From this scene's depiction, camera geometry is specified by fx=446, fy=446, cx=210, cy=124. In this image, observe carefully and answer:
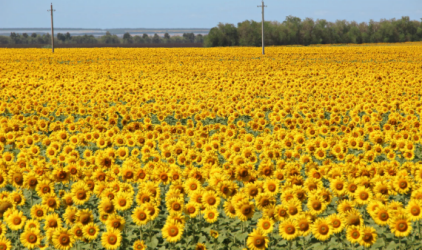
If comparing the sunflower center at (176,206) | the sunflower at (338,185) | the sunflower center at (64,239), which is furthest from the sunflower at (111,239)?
the sunflower at (338,185)

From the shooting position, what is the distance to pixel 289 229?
4.92 m

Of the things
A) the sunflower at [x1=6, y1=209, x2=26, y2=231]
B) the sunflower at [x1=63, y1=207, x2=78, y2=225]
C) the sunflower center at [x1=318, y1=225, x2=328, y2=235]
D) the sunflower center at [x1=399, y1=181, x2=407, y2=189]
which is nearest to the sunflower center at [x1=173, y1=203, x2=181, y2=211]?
the sunflower at [x1=63, y1=207, x2=78, y2=225]

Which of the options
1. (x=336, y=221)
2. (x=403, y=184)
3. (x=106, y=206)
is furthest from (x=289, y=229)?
(x=106, y=206)

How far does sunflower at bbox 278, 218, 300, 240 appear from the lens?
490 centimetres

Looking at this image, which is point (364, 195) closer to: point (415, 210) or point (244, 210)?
point (415, 210)

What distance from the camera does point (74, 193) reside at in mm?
5824

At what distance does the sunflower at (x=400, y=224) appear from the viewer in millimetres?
4766

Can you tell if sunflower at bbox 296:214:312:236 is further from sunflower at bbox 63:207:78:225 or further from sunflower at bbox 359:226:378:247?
sunflower at bbox 63:207:78:225

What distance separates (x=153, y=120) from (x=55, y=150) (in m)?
5.68

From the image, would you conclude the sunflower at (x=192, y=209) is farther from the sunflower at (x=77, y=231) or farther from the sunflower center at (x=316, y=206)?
the sunflower center at (x=316, y=206)

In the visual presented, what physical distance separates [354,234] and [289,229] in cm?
69

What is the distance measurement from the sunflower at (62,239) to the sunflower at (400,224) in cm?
354

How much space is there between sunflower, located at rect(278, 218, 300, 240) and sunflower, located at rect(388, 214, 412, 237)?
102 centimetres

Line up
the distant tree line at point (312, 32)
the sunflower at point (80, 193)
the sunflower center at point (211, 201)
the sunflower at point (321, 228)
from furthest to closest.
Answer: the distant tree line at point (312, 32) → the sunflower at point (80, 193) → the sunflower center at point (211, 201) → the sunflower at point (321, 228)
